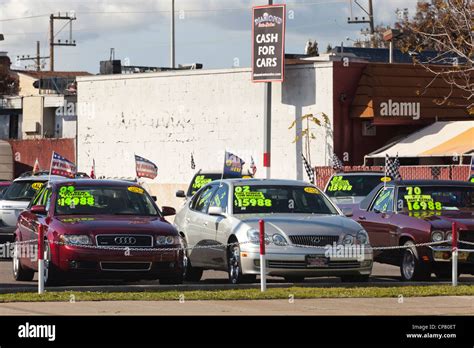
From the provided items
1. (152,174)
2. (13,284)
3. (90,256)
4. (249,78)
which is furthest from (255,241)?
(249,78)

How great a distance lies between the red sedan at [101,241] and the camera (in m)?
17.0

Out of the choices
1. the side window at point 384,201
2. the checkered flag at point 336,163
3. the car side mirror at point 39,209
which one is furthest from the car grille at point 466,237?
the checkered flag at point 336,163

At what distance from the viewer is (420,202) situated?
66.0ft

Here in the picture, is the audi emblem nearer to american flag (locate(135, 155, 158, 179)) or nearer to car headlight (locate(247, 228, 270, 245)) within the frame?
car headlight (locate(247, 228, 270, 245))

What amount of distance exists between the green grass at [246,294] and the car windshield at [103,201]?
8.20 feet

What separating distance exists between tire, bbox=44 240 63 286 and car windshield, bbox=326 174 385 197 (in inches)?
451

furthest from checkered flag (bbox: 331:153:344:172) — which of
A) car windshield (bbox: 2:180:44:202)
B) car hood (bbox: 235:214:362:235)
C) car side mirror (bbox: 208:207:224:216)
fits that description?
car hood (bbox: 235:214:362:235)

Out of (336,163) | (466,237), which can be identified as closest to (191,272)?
(466,237)

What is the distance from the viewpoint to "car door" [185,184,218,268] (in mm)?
18812

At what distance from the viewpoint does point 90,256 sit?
55.7 feet

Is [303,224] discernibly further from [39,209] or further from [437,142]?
[437,142]

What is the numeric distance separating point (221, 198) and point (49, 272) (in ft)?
10.2

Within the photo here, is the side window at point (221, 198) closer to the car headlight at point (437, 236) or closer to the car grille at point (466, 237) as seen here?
the car headlight at point (437, 236)

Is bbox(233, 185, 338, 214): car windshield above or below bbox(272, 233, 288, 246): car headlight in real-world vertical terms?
above
